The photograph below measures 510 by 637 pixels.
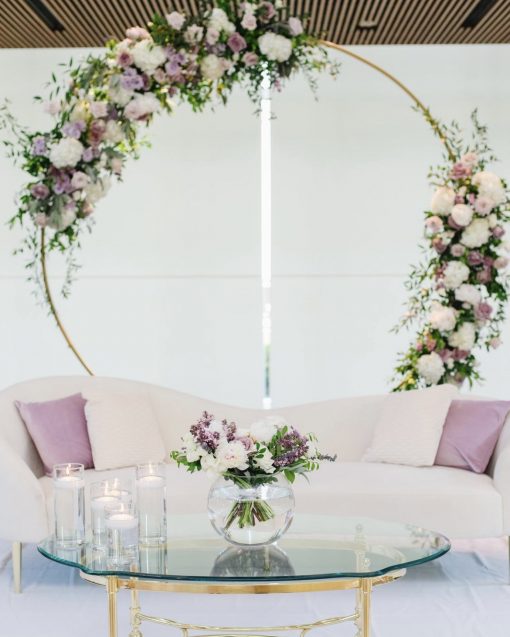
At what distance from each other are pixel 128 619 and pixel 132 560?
2.74 ft

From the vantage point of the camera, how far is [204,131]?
7.07 m

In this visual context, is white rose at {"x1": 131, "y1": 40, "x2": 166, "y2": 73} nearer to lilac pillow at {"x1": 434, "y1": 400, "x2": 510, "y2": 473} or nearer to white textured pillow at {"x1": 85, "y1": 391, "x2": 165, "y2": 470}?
white textured pillow at {"x1": 85, "y1": 391, "x2": 165, "y2": 470}

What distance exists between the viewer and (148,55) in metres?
4.75

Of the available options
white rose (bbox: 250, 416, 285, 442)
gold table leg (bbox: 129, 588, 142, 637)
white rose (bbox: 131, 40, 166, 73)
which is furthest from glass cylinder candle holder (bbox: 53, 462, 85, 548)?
white rose (bbox: 131, 40, 166, 73)

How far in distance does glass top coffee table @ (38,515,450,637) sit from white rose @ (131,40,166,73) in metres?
2.36

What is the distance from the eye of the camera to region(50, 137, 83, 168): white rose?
15.7 ft

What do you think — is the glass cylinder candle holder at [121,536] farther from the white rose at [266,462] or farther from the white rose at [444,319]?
the white rose at [444,319]

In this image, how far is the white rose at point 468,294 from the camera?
5.27 meters

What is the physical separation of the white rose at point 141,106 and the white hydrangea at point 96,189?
34 cm

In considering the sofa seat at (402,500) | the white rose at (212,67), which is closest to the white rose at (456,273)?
the sofa seat at (402,500)

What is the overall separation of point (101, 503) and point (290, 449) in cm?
60

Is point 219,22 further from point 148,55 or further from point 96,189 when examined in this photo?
point 96,189

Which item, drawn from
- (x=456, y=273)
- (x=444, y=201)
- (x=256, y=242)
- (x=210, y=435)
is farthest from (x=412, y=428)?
(x=256, y=242)

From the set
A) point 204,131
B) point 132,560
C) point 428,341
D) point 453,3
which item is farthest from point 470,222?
point 132,560
